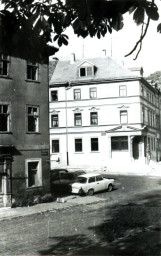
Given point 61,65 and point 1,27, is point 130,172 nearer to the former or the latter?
point 61,65

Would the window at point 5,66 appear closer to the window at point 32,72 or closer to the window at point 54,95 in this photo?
the window at point 32,72

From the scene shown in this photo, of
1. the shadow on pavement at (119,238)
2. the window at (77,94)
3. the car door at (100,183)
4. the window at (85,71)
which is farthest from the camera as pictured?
the window at (85,71)

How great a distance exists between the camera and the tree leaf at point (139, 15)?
3.62m

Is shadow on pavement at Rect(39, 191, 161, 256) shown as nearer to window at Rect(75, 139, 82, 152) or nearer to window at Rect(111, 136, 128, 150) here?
window at Rect(111, 136, 128, 150)

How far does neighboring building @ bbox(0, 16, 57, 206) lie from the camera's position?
62.4 ft

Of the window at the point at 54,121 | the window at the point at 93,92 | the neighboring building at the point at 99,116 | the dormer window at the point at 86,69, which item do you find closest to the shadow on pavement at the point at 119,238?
the neighboring building at the point at 99,116

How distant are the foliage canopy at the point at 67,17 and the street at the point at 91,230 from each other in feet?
22.7

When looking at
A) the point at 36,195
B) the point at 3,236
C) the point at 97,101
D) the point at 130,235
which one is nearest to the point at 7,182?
the point at 36,195

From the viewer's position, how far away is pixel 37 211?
17797 millimetres

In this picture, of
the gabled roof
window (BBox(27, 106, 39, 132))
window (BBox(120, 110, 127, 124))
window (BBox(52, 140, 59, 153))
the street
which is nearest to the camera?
the street

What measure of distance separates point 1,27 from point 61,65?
4223cm

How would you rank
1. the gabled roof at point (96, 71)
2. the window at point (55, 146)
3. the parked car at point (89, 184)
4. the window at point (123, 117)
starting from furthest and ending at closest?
1. the window at point (55, 146)
2. the gabled roof at point (96, 71)
3. the window at point (123, 117)
4. the parked car at point (89, 184)

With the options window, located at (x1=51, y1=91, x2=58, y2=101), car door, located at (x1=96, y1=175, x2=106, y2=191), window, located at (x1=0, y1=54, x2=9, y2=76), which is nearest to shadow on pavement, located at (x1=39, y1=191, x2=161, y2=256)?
car door, located at (x1=96, y1=175, x2=106, y2=191)

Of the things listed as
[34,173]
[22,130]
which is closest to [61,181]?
[34,173]
